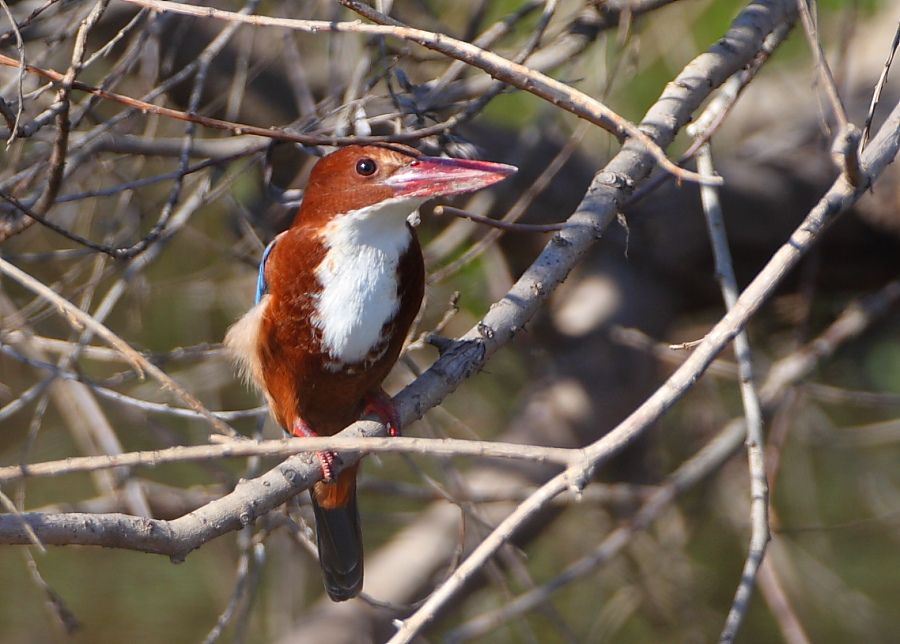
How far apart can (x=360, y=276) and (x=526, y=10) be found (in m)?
0.81

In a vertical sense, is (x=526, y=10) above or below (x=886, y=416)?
above

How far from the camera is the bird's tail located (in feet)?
8.49

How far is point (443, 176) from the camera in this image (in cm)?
205

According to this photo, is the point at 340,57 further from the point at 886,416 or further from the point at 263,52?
the point at 886,416

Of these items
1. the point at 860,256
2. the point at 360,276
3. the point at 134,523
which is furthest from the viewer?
the point at 860,256

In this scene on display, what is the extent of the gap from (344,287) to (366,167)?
0.25 metres

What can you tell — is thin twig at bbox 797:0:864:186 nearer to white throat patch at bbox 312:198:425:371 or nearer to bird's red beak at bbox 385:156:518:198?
bird's red beak at bbox 385:156:518:198

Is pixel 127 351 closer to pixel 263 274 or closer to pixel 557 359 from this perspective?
pixel 263 274

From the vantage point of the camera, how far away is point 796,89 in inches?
168

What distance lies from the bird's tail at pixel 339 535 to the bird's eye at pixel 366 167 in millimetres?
720

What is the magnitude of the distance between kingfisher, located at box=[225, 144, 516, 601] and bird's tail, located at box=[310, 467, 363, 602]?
0.96 ft

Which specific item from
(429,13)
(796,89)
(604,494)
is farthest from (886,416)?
(429,13)

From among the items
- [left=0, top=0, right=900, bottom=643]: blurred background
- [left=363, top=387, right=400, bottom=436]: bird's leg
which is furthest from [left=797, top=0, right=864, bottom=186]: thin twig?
[left=0, top=0, right=900, bottom=643]: blurred background

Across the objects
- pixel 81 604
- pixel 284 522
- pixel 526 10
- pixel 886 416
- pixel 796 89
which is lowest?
pixel 81 604
